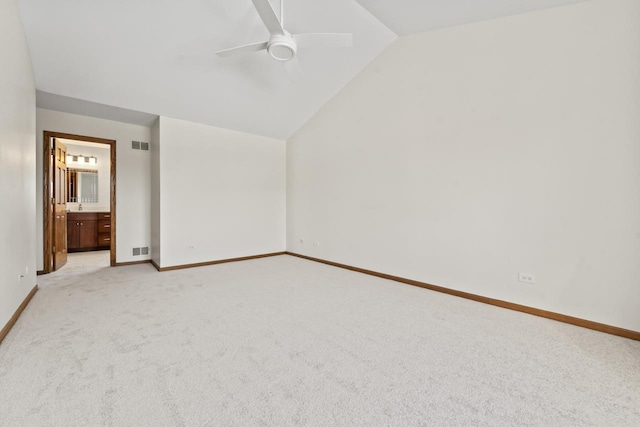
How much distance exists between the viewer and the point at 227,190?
5.12 meters

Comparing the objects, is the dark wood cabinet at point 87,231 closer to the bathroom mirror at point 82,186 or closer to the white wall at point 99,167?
the white wall at point 99,167

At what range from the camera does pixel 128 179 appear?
4809mm

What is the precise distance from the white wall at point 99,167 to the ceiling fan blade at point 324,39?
646 cm

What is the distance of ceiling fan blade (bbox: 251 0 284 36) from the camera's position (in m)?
2.04

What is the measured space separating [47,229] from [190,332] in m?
3.63

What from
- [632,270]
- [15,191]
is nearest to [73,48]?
[15,191]

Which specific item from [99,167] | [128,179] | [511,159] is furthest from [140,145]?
[511,159]

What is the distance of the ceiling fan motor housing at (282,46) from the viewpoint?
2361mm

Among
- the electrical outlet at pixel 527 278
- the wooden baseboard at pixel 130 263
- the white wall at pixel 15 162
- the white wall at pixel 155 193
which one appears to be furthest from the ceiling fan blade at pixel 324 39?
the wooden baseboard at pixel 130 263

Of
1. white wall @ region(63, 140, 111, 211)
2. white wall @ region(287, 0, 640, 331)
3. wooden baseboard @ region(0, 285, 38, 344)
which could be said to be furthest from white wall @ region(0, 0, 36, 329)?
white wall @ region(63, 140, 111, 211)

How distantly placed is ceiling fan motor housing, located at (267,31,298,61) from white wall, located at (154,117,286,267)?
279 centimetres

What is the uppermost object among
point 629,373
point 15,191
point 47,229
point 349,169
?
point 349,169

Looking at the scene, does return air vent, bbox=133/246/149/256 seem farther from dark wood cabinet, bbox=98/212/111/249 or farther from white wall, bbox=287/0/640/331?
white wall, bbox=287/0/640/331

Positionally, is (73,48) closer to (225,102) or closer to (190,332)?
(225,102)
